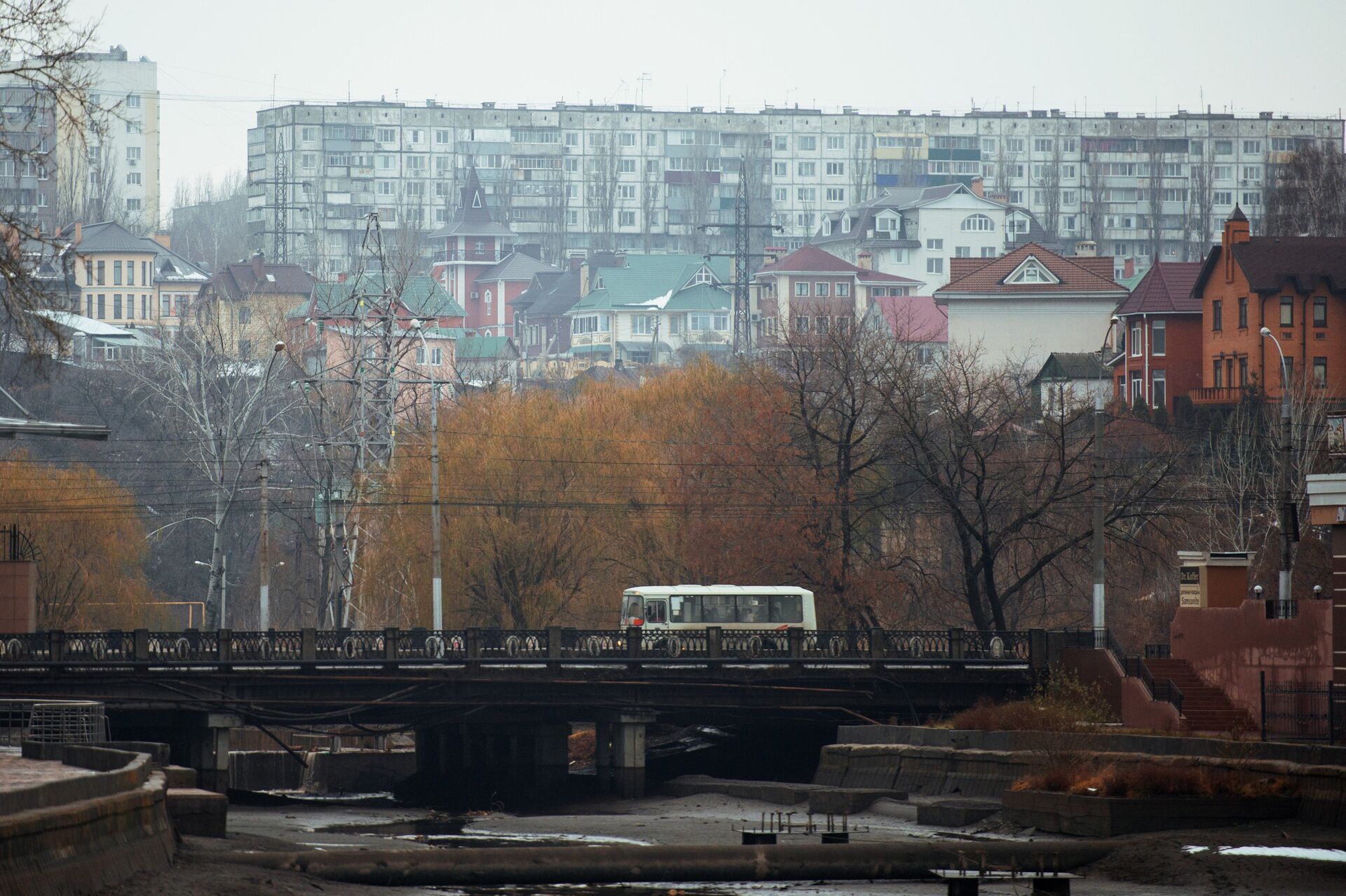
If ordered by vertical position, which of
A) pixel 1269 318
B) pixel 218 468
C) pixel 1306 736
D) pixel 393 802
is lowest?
pixel 393 802

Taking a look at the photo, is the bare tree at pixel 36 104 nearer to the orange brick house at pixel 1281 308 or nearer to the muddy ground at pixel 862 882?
the muddy ground at pixel 862 882

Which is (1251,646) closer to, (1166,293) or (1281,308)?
(1281,308)

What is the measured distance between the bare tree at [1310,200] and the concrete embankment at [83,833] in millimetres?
105053

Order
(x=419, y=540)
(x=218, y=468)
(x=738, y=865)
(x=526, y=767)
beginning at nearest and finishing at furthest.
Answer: (x=738, y=865), (x=526, y=767), (x=419, y=540), (x=218, y=468)

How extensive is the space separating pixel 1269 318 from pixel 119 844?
80338 millimetres

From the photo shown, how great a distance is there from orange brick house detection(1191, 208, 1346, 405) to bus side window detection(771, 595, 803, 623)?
34.9 meters

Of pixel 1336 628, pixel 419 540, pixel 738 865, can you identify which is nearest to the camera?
pixel 738 865

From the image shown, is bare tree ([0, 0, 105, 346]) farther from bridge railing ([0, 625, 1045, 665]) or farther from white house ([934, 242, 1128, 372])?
white house ([934, 242, 1128, 372])

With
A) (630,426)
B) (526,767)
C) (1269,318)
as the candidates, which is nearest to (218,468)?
(630,426)

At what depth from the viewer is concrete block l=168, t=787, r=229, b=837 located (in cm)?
3219

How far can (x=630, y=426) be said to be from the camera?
80312mm

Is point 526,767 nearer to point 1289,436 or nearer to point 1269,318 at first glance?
point 1289,436

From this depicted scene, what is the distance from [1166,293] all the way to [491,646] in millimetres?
59223

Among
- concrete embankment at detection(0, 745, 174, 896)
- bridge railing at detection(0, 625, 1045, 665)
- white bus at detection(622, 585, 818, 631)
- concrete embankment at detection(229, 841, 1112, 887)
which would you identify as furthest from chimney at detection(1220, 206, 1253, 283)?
concrete embankment at detection(0, 745, 174, 896)
